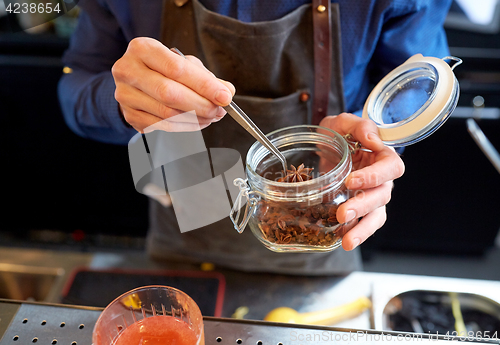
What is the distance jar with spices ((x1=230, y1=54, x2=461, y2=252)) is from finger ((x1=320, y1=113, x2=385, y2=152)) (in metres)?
0.02

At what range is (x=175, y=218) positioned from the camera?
1347 millimetres

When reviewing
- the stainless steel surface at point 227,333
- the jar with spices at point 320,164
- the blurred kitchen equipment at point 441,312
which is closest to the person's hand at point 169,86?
the jar with spices at point 320,164

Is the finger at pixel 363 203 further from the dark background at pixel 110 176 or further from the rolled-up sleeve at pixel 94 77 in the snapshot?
the dark background at pixel 110 176

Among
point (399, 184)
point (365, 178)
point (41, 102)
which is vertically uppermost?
point (365, 178)

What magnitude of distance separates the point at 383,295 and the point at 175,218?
2.35 ft

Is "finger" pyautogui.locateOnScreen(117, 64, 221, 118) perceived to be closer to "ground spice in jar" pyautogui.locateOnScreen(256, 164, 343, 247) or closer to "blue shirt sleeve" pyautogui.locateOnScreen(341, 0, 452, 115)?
"ground spice in jar" pyautogui.locateOnScreen(256, 164, 343, 247)

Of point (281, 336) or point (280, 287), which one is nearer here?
point (281, 336)

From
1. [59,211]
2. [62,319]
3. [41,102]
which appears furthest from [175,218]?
[59,211]

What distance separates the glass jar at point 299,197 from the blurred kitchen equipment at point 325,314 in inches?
14.3

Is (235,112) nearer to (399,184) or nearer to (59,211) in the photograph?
(399,184)

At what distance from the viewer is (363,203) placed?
0.68 m

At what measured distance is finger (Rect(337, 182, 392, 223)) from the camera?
0.65 meters

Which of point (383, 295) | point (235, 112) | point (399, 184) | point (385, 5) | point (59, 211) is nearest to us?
point (235, 112)

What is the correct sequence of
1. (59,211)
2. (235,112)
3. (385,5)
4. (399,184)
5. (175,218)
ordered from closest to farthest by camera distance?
(235,112)
(385,5)
(175,218)
(399,184)
(59,211)
